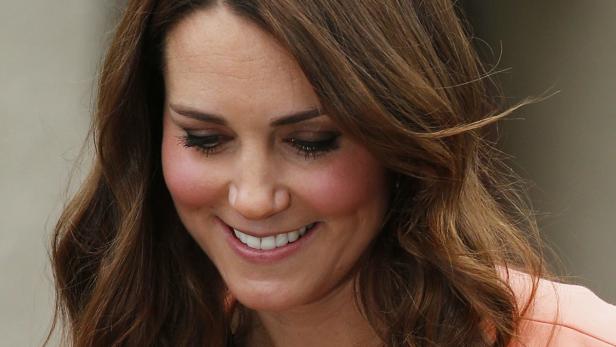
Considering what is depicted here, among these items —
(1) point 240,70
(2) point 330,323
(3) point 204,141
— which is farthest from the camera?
(2) point 330,323

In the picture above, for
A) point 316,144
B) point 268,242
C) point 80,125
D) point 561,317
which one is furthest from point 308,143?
point 80,125

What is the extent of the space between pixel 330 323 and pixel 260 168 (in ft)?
1.57

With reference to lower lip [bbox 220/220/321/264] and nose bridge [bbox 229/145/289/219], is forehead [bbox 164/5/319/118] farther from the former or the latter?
lower lip [bbox 220/220/321/264]

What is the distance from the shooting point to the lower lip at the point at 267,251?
208cm

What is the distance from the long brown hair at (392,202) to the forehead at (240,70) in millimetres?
26

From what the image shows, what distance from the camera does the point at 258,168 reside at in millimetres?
1966

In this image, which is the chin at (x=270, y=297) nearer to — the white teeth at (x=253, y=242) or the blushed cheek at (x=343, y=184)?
the white teeth at (x=253, y=242)

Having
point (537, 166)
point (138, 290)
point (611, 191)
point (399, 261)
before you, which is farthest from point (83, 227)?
point (537, 166)

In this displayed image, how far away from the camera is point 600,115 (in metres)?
4.26

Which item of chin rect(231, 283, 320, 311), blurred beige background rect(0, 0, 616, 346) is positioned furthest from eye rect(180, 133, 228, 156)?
blurred beige background rect(0, 0, 616, 346)

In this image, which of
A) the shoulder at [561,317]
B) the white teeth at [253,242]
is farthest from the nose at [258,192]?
the shoulder at [561,317]

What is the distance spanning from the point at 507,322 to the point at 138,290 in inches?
29.9

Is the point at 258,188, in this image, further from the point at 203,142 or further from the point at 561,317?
the point at 561,317

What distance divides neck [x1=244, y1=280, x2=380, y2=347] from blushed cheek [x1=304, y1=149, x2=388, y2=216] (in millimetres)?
297
